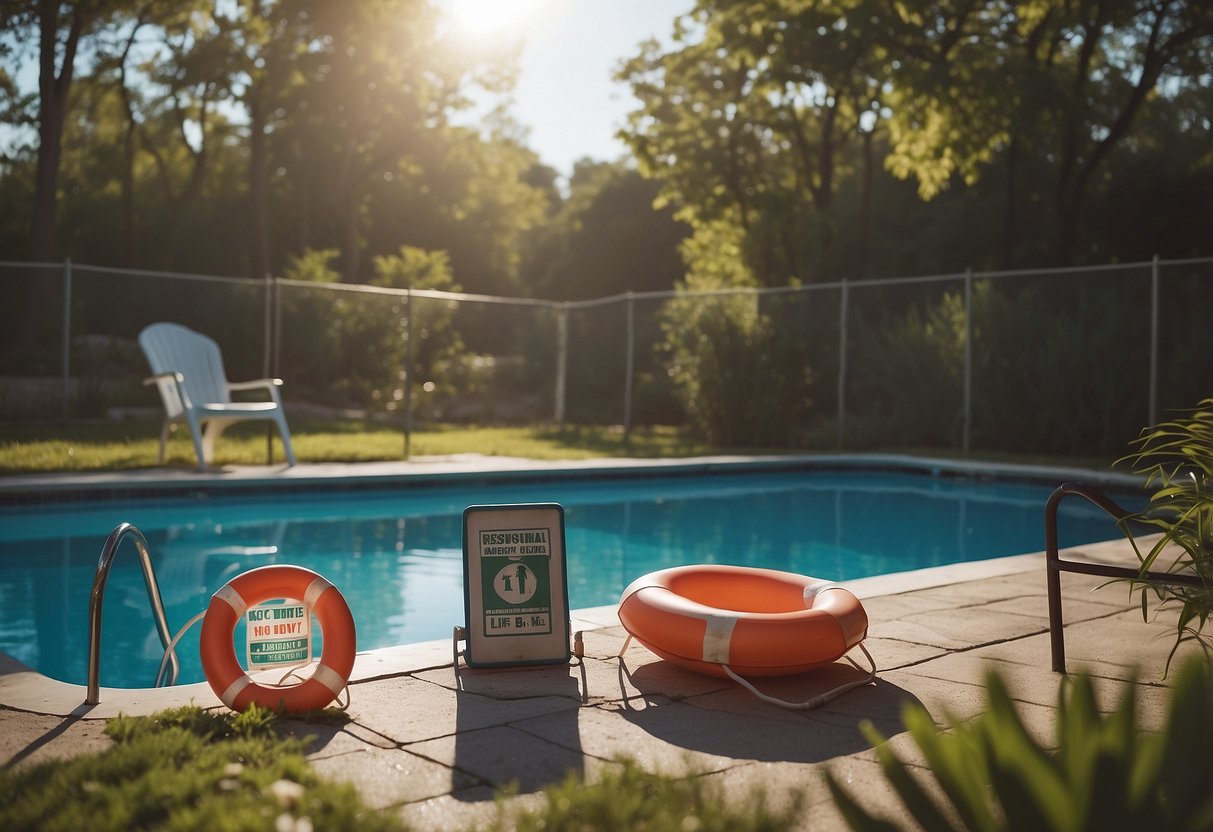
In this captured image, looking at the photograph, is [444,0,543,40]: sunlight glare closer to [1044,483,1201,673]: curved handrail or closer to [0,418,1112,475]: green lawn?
[0,418,1112,475]: green lawn

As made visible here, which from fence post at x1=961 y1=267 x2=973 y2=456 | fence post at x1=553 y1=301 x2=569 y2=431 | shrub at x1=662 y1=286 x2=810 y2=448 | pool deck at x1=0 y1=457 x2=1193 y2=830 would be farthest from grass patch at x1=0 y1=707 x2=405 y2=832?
fence post at x1=553 y1=301 x2=569 y2=431

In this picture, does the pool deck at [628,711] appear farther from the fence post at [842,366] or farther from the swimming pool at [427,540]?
the fence post at [842,366]

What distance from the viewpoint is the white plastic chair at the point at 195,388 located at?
822 cm

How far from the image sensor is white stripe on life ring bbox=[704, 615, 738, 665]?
9.91 ft

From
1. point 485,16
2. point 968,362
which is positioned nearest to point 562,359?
point 968,362

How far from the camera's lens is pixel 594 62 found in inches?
784

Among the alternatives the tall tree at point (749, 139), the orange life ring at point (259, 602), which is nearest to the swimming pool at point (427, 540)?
the orange life ring at point (259, 602)

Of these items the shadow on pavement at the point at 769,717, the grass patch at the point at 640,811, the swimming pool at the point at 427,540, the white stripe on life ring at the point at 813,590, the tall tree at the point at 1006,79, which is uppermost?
the tall tree at the point at 1006,79

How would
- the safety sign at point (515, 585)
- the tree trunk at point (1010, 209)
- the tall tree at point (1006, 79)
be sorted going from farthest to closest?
the tree trunk at point (1010, 209) → the tall tree at point (1006, 79) → the safety sign at point (515, 585)

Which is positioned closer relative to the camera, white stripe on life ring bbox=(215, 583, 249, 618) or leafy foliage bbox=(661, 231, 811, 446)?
white stripe on life ring bbox=(215, 583, 249, 618)

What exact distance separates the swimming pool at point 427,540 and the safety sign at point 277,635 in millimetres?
1247

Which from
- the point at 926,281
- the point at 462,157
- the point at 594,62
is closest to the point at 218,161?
the point at 462,157

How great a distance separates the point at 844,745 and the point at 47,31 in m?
16.2

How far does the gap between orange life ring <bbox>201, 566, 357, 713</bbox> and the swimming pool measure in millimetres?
1405
